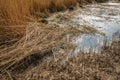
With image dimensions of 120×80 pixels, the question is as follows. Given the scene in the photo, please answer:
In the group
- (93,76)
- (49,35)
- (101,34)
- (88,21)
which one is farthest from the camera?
(88,21)

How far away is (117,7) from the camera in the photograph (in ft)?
19.2

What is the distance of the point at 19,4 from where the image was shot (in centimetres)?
366

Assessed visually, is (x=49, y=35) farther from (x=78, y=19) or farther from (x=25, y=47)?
(x=78, y=19)

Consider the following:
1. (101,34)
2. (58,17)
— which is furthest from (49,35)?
(58,17)

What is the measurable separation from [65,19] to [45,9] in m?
0.63

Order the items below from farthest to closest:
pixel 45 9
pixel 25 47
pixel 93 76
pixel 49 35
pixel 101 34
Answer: pixel 45 9 → pixel 101 34 → pixel 49 35 → pixel 25 47 → pixel 93 76

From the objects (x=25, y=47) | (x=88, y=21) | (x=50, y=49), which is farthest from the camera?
(x=88, y=21)

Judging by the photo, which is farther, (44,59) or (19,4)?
(19,4)

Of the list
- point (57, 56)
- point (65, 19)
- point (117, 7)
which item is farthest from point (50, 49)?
point (117, 7)

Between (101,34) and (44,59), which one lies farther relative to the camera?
(101,34)

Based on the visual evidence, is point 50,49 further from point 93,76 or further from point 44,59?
point 93,76

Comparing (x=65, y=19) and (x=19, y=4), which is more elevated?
(x=19, y=4)

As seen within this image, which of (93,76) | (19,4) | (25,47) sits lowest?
(93,76)

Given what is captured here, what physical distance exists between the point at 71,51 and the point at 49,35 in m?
0.47
